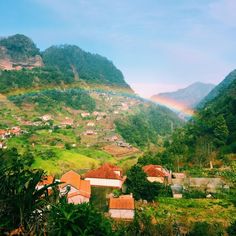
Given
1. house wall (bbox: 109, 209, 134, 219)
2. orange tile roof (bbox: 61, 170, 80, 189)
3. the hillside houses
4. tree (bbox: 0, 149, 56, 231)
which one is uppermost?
tree (bbox: 0, 149, 56, 231)

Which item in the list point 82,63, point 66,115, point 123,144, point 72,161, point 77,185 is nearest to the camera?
point 77,185

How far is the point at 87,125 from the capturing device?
82312 millimetres

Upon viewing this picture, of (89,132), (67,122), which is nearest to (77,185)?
(89,132)

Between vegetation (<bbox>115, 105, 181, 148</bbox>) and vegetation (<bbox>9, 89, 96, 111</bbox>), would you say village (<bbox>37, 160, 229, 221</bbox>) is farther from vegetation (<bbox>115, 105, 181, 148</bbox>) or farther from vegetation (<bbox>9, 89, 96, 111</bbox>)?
vegetation (<bbox>9, 89, 96, 111</bbox>)

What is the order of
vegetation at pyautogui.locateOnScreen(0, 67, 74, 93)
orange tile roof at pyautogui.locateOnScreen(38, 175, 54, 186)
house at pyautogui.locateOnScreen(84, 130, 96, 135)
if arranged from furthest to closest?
vegetation at pyautogui.locateOnScreen(0, 67, 74, 93), house at pyautogui.locateOnScreen(84, 130, 96, 135), orange tile roof at pyautogui.locateOnScreen(38, 175, 54, 186)

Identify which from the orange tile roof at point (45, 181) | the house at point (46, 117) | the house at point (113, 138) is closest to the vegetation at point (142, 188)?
the orange tile roof at point (45, 181)

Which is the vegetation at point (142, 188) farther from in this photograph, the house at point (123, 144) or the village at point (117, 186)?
the house at point (123, 144)

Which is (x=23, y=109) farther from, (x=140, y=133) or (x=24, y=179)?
(x=24, y=179)

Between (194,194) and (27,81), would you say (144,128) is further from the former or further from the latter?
(194,194)

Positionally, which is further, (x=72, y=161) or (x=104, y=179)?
(x=72, y=161)

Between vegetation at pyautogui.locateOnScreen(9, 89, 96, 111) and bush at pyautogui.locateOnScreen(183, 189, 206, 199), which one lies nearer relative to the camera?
bush at pyautogui.locateOnScreen(183, 189, 206, 199)

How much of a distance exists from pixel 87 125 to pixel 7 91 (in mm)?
18653

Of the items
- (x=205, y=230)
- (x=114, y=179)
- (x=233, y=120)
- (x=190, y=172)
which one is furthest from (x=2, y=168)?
(x=233, y=120)

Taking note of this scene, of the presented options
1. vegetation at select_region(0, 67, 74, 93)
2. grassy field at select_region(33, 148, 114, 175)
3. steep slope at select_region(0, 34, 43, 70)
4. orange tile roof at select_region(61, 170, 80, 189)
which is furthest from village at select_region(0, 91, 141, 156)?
steep slope at select_region(0, 34, 43, 70)
